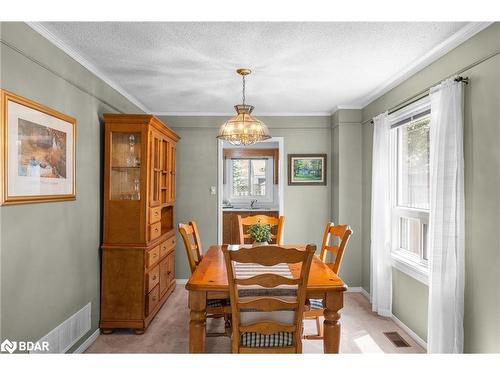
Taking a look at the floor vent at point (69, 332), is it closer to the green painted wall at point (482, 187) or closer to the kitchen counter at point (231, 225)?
the green painted wall at point (482, 187)

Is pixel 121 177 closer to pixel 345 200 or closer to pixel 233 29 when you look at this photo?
pixel 233 29

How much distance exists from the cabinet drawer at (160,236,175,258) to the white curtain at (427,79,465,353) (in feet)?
8.84

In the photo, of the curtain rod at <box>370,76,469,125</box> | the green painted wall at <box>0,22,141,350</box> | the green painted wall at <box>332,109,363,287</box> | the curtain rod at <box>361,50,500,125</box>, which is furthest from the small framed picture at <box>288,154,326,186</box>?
the green painted wall at <box>0,22,141,350</box>

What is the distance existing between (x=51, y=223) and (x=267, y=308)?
1.64 metres

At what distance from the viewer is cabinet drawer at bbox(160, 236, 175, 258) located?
378cm

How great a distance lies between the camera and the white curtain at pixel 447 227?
7.37ft

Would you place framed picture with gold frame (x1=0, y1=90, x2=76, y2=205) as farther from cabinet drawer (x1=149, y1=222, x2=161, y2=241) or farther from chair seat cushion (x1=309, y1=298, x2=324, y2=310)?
chair seat cushion (x1=309, y1=298, x2=324, y2=310)

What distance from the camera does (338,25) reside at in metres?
2.16

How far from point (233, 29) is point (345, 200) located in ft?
9.59

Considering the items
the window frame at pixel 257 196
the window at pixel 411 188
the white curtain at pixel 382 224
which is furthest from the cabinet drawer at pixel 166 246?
the window frame at pixel 257 196

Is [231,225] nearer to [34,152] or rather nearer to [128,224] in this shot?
[128,224]

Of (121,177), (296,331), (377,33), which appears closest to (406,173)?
(377,33)

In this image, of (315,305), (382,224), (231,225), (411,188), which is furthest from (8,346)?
(231,225)

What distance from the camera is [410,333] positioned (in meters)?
3.10
